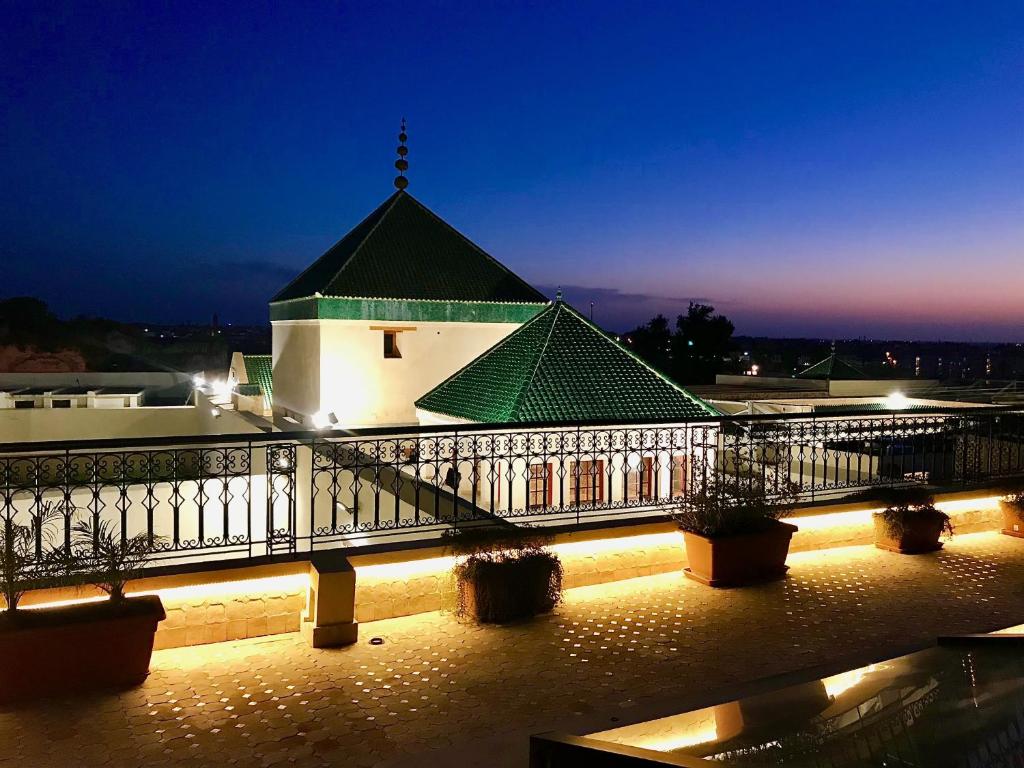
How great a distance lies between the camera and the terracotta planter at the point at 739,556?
7176 millimetres

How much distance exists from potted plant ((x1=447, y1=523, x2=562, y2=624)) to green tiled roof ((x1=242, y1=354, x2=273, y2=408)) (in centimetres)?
1866

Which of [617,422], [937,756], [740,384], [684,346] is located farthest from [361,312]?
[684,346]

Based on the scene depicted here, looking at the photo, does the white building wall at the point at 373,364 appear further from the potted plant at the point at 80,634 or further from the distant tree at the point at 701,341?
the distant tree at the point at 701,341

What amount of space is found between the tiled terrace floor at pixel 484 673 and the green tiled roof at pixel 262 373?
19.0 metres


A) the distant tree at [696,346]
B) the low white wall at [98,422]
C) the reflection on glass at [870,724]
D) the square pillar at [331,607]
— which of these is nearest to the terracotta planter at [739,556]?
the reflection on glass at [870,724]

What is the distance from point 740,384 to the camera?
112 feet

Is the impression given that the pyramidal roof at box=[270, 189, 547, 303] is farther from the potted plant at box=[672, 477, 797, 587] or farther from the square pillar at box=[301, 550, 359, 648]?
the square pillar at box=[301, 550, 359, 648]

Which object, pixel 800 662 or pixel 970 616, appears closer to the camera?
pixel 800 662

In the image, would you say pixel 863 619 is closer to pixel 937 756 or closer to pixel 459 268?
pixel 937 756

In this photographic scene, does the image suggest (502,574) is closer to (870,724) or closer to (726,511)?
(726,511)

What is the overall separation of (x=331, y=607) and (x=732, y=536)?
3.68 m

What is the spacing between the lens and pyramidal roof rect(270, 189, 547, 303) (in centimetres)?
1911

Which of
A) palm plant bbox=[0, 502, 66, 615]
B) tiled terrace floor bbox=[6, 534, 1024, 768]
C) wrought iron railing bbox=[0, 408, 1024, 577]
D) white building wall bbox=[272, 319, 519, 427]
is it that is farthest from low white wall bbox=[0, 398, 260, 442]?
tiled terrace floor bbox=[6, 534, 1024, 768]

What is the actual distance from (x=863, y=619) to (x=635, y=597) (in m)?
1.84
